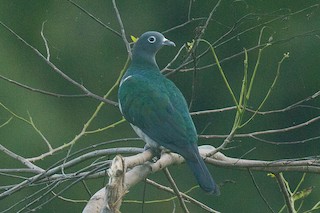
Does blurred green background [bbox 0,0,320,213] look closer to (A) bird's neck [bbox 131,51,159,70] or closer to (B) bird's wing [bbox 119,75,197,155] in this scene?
(A) bird's neck [bbox 131,51,159,70]

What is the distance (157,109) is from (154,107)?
1cm

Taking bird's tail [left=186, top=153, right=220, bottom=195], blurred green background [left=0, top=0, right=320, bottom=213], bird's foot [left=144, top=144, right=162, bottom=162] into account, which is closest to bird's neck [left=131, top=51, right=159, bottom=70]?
bird's foot [left=144, top=144, right=162, bottom=162]

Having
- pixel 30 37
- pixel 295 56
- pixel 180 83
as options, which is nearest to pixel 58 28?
pixel 30 37

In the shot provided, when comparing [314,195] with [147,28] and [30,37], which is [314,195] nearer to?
[147,28]

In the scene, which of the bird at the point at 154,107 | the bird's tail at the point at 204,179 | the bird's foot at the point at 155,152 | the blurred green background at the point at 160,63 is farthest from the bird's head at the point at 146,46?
the blurred green background at the point at 160,63

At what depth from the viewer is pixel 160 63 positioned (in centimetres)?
695

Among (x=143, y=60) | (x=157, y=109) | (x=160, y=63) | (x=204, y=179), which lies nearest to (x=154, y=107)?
(x=157, y=109)

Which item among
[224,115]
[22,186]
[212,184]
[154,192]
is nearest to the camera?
[22,186]

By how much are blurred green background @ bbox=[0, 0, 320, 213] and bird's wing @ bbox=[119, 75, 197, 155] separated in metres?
3.64

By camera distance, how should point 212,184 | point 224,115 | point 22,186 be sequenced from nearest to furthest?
point 22,186 → point 212,184 → point 224,115

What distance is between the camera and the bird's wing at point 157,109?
10.3 ft

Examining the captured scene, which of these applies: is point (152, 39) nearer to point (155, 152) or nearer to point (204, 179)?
point (155, 152)

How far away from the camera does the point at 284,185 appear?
308 centimetres

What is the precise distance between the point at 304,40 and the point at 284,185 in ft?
14.1
